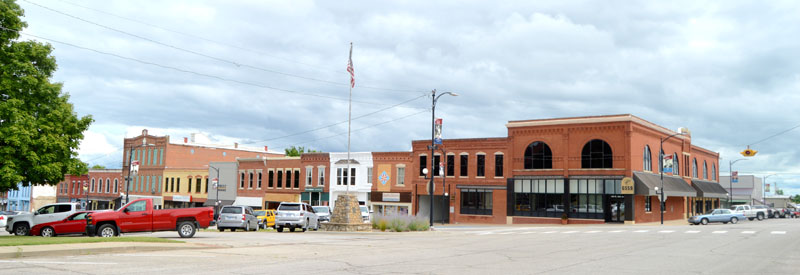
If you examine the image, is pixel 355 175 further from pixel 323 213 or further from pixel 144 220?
pixel 144 220

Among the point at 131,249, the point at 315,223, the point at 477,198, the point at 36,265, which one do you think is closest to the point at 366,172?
the point at 477,198

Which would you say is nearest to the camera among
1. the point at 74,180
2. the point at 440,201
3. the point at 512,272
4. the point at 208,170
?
the point at 512,272

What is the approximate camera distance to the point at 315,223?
117ft

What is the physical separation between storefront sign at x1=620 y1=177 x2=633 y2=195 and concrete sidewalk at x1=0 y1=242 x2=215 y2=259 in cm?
3897

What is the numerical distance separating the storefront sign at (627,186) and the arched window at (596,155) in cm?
193

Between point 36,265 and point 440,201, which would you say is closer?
point 36,265

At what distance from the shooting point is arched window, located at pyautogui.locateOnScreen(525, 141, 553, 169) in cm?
5438

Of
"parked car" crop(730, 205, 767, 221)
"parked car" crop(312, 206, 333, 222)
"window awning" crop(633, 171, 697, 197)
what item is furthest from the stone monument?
"parked car" crop(730, 205, 767, 221)

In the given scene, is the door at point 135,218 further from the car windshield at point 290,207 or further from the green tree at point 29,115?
the car windshield at point 290,207

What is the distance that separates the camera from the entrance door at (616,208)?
50562 mm

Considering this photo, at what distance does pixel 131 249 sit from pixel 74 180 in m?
85.3

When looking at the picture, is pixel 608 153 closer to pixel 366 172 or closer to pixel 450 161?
pixel 450 161

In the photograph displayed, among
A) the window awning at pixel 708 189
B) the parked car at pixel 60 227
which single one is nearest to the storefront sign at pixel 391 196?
the window awning at pixel 708 189

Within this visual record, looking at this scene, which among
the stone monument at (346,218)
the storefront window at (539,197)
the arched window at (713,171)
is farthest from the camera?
the arched window at (713,171)
